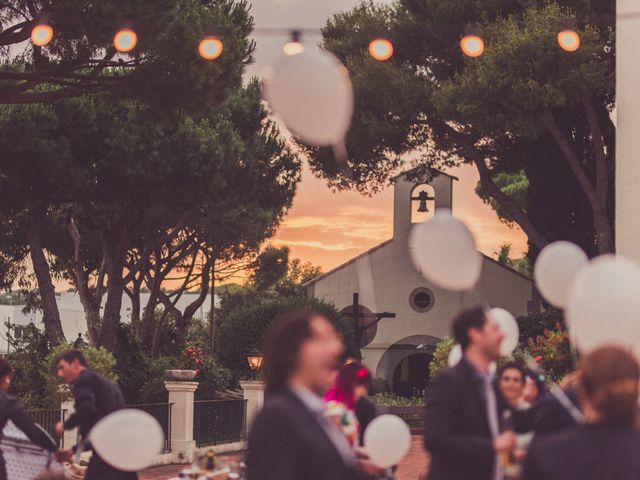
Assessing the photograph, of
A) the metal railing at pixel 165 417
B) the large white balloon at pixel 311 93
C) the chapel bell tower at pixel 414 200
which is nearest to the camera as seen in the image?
the large white balloon at pixel 311 93

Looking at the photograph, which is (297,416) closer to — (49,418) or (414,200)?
(49,418)

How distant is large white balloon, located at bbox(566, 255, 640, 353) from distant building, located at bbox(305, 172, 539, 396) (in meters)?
37.1

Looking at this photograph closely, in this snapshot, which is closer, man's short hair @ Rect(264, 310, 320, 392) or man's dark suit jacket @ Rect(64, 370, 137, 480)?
man's short hair @ Rect(264, 310, 320, 392)

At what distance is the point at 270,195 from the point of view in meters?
35.0

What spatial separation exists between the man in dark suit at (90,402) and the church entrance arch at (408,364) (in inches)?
1362

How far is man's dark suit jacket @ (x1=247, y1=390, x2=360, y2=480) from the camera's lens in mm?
3344

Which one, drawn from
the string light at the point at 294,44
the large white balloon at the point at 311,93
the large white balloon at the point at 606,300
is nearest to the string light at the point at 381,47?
the string light at the point at 294,44

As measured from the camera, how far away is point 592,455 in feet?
10.5

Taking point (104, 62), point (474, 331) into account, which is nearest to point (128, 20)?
point (104, 62)

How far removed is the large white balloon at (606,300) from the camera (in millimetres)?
4242

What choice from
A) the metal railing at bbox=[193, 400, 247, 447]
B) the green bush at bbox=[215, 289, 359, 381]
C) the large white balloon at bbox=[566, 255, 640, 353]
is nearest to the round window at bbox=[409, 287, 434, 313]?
the green bush at bbox=[215, 289, 359, 381]

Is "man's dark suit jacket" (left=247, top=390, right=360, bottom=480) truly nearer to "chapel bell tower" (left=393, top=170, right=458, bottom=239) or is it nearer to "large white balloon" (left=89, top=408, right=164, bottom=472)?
"large white balloon" (left=89, top=408, right=164, bottom=472)

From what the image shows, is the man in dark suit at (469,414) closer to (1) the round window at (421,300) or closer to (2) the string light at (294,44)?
(2) the string light at (294,44)

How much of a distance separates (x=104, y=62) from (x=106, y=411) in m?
10.2
